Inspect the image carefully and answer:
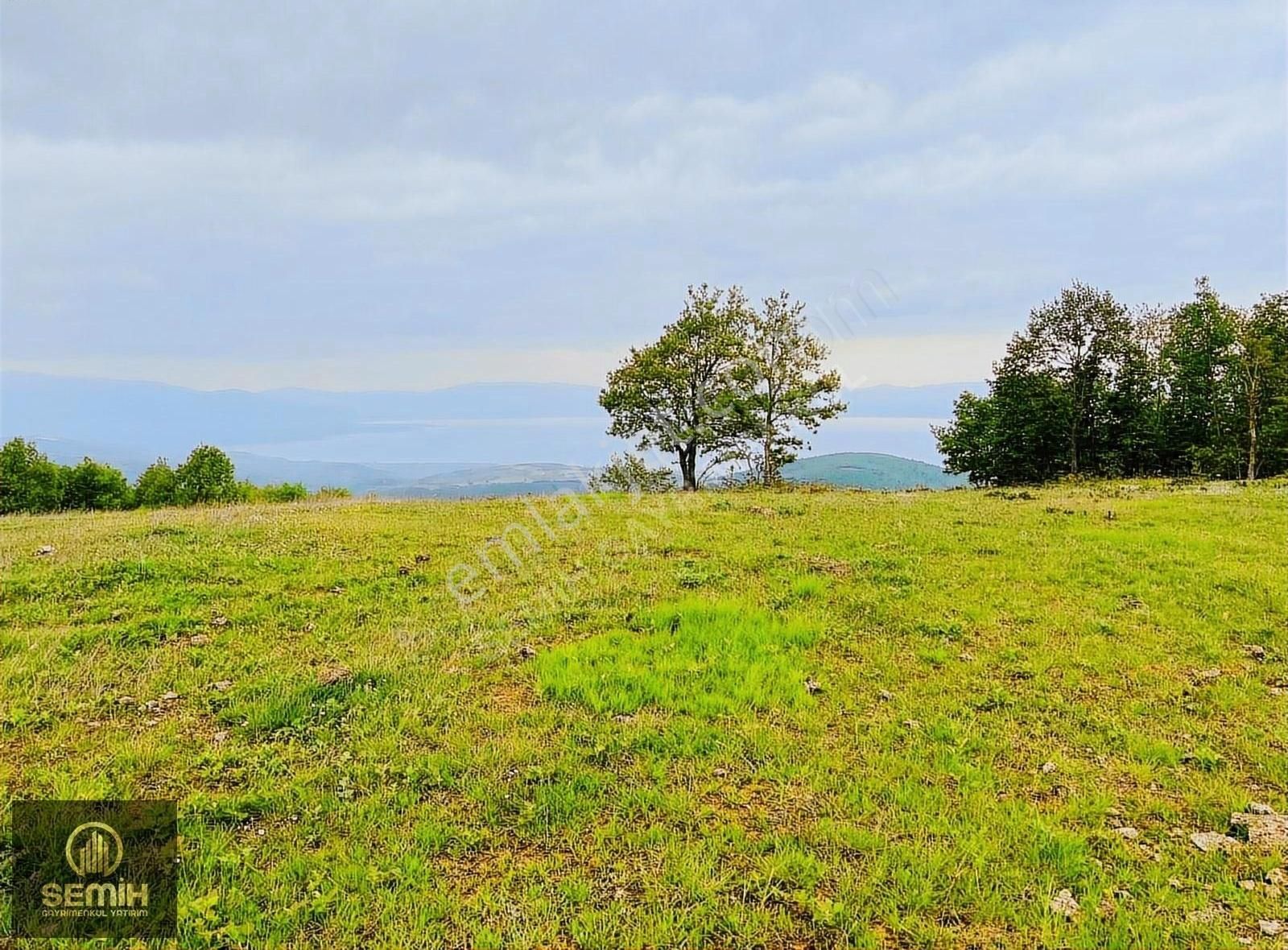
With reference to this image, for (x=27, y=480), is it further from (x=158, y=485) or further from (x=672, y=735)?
(x=672, y=735)

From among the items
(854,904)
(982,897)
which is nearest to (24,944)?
(854,904)

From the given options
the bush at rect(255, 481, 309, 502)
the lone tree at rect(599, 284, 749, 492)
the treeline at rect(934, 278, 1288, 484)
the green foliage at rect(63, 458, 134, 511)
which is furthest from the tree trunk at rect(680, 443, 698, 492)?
the green foliage at rect(63, 458, 134, 511)

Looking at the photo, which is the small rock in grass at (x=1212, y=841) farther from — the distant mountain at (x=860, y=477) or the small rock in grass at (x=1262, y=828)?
the distant mountain at (x=860, y=477)

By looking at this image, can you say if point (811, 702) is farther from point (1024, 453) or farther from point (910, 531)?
point (1024, 453)

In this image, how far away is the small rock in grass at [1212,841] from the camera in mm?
4594

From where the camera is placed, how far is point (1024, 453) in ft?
134

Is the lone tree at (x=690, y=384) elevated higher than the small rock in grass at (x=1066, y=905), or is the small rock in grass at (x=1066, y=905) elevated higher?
the lone tree at (x=690, y=384)

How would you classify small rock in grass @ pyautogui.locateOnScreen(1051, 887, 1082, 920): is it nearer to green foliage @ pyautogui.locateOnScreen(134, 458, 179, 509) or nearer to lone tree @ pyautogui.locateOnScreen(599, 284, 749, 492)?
lone tree @ pyautogui.locateOnScreen(599, 284, 749, 492)

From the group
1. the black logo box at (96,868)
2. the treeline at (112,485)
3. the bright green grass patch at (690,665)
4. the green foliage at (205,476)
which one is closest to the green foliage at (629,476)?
the treeline at (112,485)

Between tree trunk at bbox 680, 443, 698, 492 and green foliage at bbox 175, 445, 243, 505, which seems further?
green foliage at bbox 175, 445, 243, 505

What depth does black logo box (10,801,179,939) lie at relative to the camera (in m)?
3.93

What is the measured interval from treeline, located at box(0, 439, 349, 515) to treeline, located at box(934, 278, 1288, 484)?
44.0 meters

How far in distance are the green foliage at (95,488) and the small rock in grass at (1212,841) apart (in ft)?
175

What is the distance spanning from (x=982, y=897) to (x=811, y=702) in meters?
2.79
